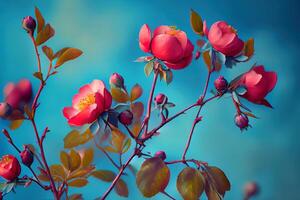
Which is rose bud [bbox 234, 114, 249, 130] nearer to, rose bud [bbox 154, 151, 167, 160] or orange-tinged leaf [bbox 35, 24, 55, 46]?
rose bud [bbox 154, 151, 167, 160]

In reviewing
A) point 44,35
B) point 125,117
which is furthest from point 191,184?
point 44,35

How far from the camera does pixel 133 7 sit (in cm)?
105

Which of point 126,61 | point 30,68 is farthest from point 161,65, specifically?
point 30,68

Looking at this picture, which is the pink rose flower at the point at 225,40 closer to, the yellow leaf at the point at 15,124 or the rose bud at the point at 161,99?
the rose bud at the point at 161,99

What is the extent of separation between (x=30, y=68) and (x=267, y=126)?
558 mm

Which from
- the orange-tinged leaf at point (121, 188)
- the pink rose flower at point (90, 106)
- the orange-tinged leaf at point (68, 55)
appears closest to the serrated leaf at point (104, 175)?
the orange-tinged leaf at point (121, 188)

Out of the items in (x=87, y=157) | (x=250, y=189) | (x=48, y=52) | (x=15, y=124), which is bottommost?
(x=250, y=189)

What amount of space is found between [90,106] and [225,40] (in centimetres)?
30

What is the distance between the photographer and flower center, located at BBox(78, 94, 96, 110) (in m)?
0.89

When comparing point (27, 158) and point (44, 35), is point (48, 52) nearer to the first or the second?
point (44, 35)

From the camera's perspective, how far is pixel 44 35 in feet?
3.04

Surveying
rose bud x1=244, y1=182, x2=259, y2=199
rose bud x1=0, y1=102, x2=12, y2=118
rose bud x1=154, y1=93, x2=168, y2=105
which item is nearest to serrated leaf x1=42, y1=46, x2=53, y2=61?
rose bud x1=0, y1=102, x2=12, y2=118

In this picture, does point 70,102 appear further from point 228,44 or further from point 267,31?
point 267,31

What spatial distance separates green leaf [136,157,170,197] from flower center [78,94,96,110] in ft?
0.52
